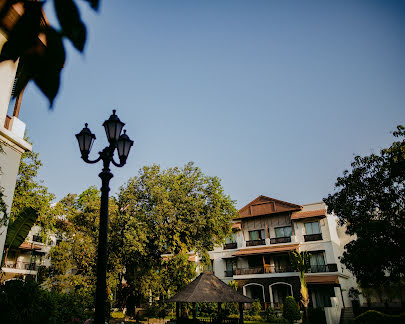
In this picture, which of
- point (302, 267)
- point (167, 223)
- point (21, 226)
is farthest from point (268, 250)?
point (21, 226)

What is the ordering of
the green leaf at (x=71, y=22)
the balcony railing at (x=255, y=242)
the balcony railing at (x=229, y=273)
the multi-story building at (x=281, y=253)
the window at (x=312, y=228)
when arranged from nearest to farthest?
the green leaf at (x=71, y=22) → the multi-story building at (x=281, y=253) → the window at (x=312, y=228) → the balcony railing at (x=255, y=242) → the balcony railing at (x=229, y=273)

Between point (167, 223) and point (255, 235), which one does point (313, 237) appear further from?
point (167, 223)

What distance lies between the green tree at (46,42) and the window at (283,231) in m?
32.1

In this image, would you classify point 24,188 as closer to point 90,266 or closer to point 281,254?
point 90,266

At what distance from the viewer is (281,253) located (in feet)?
101

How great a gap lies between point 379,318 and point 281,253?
13450 millimetres

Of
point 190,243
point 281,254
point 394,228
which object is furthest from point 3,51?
point 281,254

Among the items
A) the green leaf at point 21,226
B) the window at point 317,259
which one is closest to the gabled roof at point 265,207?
the window at point 317,259

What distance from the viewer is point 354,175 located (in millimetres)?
20250

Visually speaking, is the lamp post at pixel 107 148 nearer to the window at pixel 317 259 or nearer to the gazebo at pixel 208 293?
the gazebo at pixel 208 293

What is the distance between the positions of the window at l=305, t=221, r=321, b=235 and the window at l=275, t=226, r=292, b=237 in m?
1.80

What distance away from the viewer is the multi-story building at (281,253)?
1123 inches

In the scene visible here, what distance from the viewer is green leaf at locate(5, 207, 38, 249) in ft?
38.6

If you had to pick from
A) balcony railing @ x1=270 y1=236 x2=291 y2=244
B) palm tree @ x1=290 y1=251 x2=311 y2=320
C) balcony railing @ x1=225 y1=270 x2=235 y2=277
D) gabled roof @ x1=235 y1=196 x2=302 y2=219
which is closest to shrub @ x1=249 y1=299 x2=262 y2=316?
palm tree @ x1=290 y1=251 x2=311 y2=320
